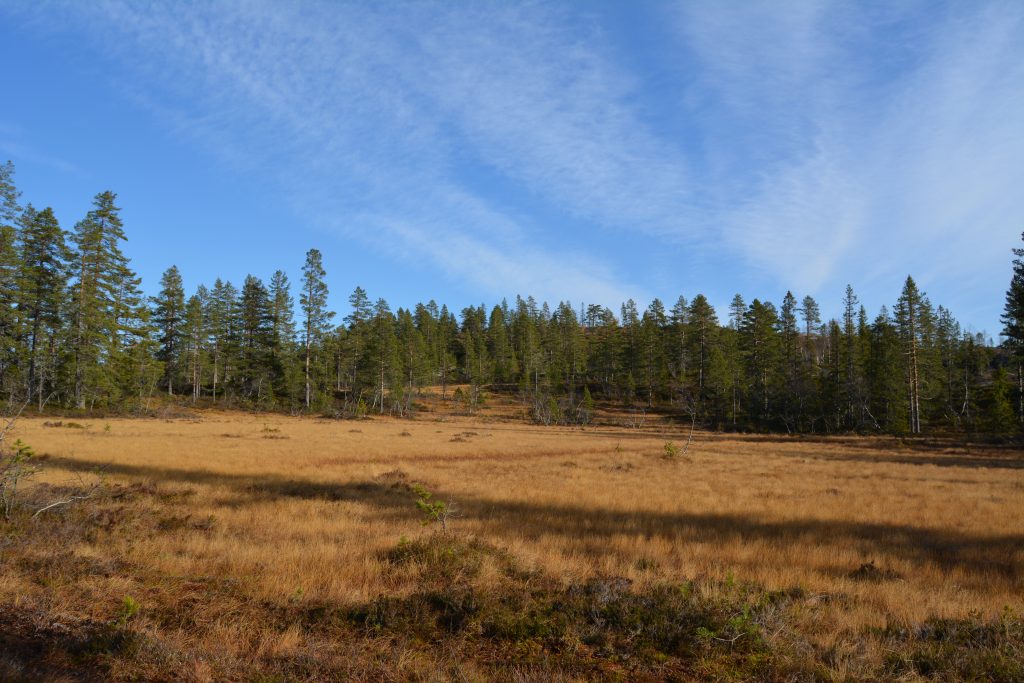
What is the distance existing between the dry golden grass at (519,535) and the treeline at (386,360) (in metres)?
27.6

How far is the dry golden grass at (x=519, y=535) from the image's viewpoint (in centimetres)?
575

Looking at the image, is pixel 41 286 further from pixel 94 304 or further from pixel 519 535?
pixel 519 535

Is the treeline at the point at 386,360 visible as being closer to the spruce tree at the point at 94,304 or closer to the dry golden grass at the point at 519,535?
the spruce tree at the point at 94,304

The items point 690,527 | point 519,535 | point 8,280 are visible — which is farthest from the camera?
point 8,280

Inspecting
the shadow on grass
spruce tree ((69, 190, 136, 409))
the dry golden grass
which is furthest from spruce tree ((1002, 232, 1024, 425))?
spruce tree ((69, 190, 136, 409))

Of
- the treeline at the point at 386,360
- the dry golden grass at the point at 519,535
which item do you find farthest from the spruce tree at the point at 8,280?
the dry golden grass at the point at 519,535

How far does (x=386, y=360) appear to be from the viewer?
7056cm

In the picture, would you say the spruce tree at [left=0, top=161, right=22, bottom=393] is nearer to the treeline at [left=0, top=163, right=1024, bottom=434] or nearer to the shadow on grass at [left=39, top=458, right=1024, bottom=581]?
the treeline at [left=0, top=163, right=1024, bottom=434]

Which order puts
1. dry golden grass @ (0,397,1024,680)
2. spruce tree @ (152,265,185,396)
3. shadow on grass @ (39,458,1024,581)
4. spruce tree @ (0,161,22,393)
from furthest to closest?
spruce tree @ (152,265,185,396) → spruce tree @ (0,161,22,393) → shadow on grass @ (39,458,1024,581) → dry golden grass @ (0,397,1024,680)

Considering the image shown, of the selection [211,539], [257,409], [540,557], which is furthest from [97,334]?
[540,557]

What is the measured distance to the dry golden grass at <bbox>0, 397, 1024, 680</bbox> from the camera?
5750 millimetres

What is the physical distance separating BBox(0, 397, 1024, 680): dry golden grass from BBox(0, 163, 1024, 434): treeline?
2760 centimetres

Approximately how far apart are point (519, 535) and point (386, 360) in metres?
63.2

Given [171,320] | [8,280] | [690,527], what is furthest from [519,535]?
[171,320]
